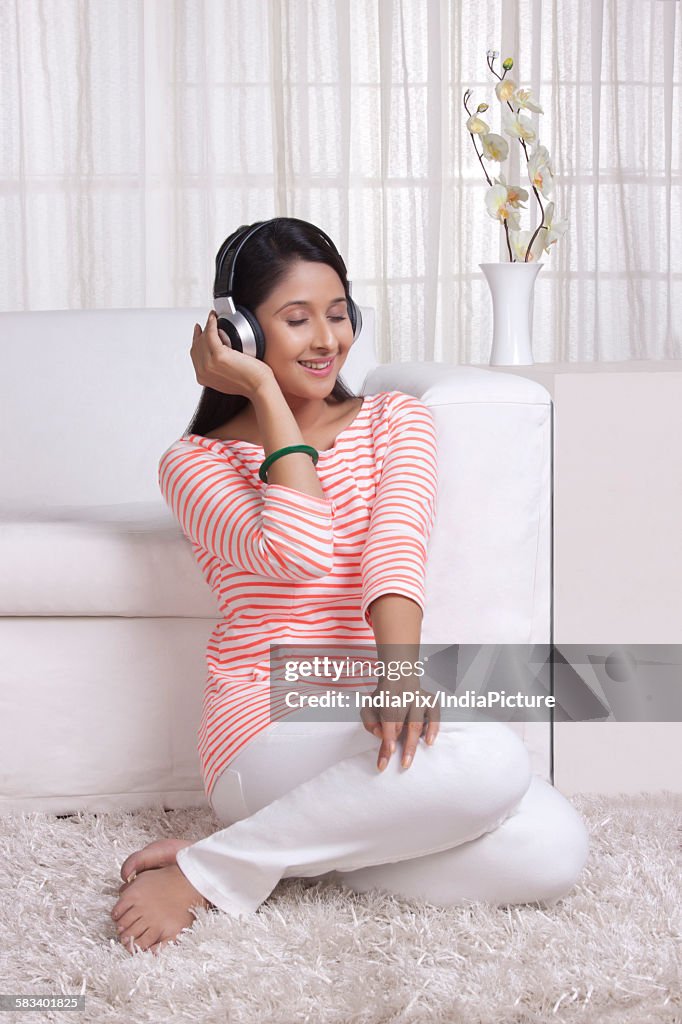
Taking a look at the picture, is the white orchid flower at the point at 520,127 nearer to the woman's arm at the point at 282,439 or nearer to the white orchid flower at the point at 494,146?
the white orchid flower at the point at 494,146

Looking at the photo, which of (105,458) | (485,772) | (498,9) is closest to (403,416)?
(485,772)

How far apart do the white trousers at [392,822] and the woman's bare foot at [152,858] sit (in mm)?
50

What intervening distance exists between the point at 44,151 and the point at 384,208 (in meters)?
0.90

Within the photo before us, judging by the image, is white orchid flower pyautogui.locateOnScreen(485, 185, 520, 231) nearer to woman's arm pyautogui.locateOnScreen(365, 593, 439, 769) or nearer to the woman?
the woman

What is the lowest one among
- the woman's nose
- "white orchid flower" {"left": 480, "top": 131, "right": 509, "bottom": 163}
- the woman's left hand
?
the woman's left hand

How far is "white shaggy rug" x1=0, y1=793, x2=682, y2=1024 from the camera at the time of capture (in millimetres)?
1030

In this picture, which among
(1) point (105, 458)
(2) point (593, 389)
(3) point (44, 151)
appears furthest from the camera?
(3) point (44, 151)

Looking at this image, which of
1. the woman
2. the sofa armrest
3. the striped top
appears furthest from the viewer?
the sofa armrest

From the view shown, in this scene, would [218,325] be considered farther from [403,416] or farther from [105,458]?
[105,458]

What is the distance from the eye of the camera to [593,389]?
4.98 ft

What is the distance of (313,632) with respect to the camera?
4.31 feet

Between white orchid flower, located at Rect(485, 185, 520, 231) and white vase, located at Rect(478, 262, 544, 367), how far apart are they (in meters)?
0.09

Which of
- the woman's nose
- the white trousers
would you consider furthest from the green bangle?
the white trousers

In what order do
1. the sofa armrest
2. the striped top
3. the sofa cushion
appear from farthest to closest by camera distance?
the sofa cushion < the sofa armrest < the striped top
